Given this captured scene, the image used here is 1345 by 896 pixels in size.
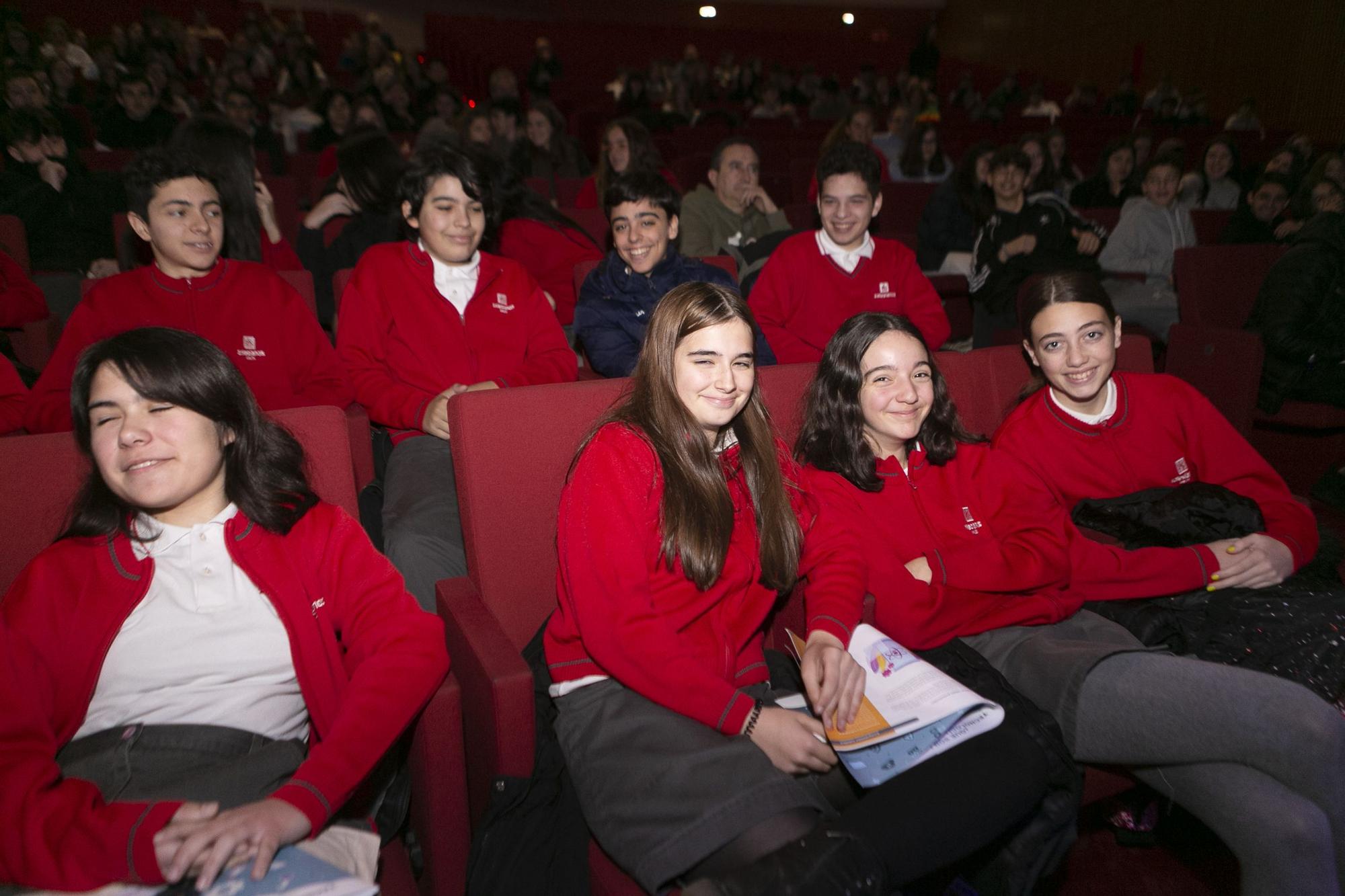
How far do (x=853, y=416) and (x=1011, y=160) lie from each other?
2.67 metres

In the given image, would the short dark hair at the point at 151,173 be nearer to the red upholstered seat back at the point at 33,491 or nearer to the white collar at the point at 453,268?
the white collar at the point at 453,268

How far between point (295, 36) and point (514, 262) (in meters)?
8.11

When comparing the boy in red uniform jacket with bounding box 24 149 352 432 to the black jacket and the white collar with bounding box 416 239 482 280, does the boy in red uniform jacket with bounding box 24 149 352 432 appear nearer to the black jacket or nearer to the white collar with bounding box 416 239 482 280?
the white collar with bounding box 416 239 482 280

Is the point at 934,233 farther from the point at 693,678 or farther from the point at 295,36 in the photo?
the point at 295,36

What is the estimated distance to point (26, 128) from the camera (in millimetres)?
3615

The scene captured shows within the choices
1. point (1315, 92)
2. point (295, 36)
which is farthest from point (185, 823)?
point (1315, 92)

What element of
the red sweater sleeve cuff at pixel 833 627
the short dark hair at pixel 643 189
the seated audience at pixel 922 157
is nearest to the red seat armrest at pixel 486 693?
the red sweater sleeve cuff at pixel 833 627

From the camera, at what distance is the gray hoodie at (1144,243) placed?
402 centimetres

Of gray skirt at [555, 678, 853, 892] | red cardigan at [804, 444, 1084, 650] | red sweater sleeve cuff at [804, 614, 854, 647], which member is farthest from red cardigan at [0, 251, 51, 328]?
red sweater sleeve cuff at [804, 614, 854, 647]

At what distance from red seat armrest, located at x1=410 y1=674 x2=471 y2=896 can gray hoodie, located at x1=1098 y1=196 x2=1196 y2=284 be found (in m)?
3.88

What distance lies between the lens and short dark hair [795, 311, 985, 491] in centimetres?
162

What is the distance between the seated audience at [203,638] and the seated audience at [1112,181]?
17.2 feet

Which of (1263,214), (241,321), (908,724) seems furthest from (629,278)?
(1263,214)

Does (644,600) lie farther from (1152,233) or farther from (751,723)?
(1152,233)
